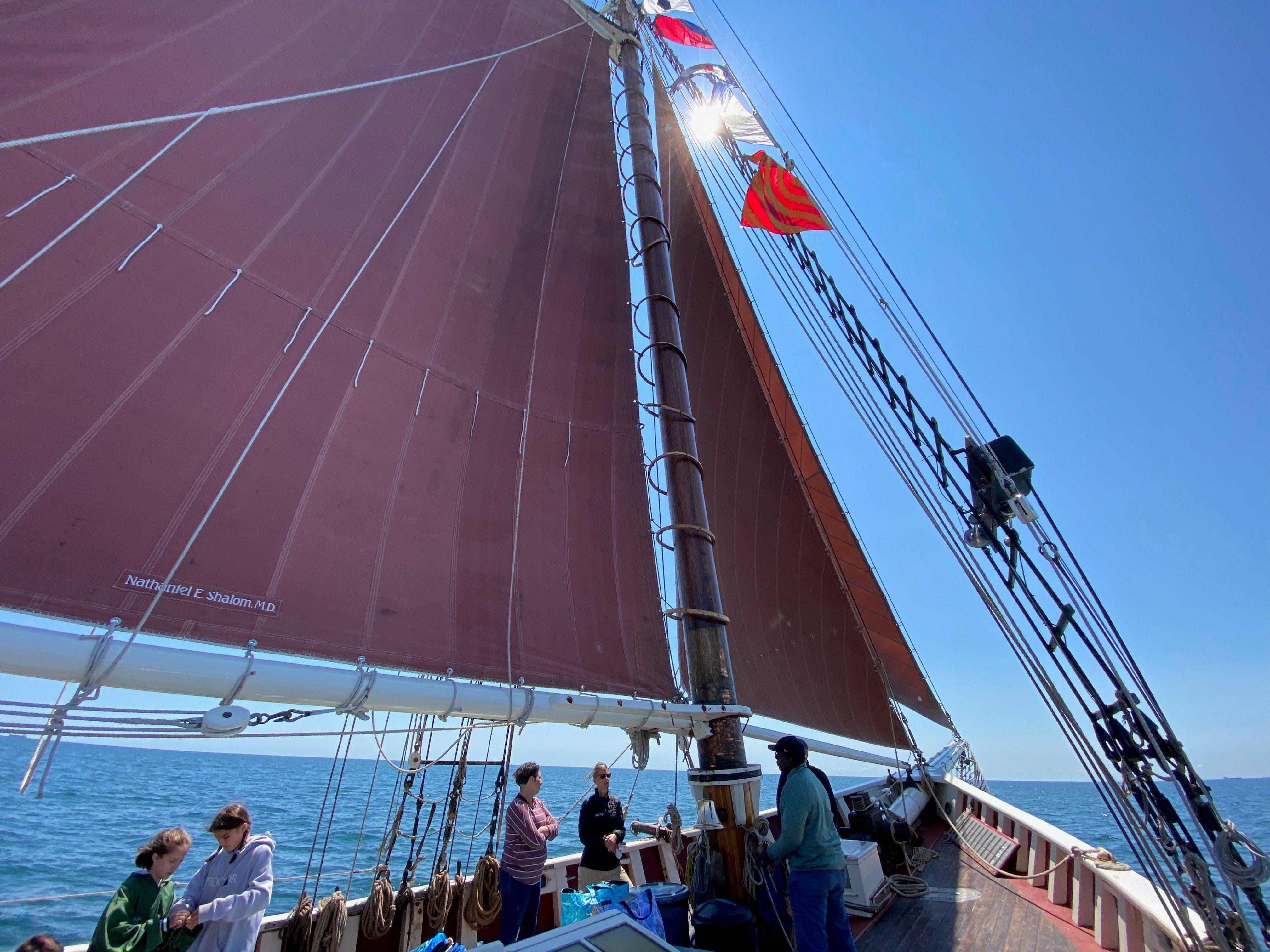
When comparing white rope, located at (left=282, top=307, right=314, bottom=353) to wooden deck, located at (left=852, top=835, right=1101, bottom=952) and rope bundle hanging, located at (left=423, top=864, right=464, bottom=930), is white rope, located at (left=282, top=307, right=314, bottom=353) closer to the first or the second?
rope bundle hanging, located at (left=423, top=864, right=464, bottom=930)

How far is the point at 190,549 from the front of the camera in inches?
101

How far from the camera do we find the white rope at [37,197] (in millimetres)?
2492

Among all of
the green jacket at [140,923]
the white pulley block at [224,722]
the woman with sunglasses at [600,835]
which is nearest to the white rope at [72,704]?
the white pulley block at [224,722]

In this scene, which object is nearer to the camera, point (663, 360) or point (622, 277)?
point (663, 360)

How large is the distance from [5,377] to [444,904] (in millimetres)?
3336

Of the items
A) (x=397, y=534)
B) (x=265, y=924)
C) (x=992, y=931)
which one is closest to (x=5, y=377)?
(x=397, y=534)

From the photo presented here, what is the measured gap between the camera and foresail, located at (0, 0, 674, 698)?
2482 mm

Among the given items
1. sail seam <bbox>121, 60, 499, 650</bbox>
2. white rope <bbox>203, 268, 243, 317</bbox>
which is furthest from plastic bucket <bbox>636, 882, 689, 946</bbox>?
white rope <bbox>203, 268, 243, 317</bbox>

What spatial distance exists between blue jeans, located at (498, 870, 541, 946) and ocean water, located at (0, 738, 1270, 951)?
0.34 m

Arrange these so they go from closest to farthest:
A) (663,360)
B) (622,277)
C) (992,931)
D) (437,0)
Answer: (992,931)
(663,360)
(437,0)
(622,277)

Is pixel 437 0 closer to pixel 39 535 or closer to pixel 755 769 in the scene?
pixel 39 535

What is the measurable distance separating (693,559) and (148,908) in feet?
9.67

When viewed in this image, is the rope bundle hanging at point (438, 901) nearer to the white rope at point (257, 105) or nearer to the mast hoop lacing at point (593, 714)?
the mast hoop lacing at point (593, 714)

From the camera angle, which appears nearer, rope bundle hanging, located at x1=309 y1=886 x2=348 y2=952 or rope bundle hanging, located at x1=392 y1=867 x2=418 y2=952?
rope bundle hanging, located at x1=309 y1=886 x2=348 y2=952
